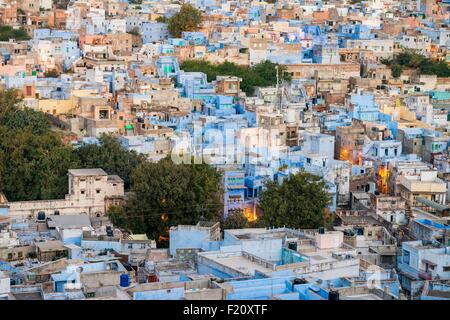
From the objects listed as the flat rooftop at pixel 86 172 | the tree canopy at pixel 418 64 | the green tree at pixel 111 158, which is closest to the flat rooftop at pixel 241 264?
the flat rooftop at pixel 86 172

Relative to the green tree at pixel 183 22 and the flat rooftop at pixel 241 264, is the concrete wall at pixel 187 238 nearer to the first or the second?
the flat rooftop at pixel 241 264

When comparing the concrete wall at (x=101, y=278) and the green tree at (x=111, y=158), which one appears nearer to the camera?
the concrete wall at (x=101, y=278)

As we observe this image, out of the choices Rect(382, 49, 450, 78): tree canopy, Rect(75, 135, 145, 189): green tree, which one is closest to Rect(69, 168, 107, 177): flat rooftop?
Rect(75, 135, 145, 189): green tree

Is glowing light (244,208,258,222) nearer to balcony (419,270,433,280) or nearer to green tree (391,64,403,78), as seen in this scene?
balcony (419,270,433,280)

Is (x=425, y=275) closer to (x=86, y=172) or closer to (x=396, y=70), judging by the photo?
(x=86, y=172)

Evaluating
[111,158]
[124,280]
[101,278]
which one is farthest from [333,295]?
[111,158]
